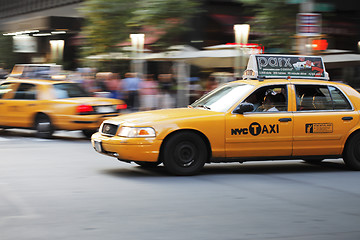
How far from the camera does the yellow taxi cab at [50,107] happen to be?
1478cm

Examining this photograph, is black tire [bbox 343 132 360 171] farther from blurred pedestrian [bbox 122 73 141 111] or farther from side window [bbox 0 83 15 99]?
Result: blurred pedestrian [bbox 122 73 141 111]

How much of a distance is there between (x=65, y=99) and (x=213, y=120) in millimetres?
6604

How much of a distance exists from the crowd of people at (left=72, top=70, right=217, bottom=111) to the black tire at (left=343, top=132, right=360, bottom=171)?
12153mm

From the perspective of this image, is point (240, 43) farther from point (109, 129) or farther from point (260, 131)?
point (109, 129)

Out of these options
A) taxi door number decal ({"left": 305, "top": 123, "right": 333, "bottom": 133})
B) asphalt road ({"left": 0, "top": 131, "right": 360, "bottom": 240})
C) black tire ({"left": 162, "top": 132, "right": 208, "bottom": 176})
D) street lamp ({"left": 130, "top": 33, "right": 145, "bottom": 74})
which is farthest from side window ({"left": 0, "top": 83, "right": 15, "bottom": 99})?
taxi door number decal ({"left": 305, "top": 123, "right": 333, "bottom": 133})

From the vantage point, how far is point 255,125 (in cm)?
941

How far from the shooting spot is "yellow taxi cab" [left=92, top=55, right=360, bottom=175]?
9117 mm

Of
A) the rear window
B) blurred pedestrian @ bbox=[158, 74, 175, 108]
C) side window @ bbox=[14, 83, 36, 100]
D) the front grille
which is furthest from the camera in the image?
blurred pedestrian @ bbox=[158, 74, 175, 108]

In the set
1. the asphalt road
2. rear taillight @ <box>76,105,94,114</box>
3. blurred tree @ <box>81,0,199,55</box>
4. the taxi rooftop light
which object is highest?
blurred tree @ <box>81,0,199,55</box>

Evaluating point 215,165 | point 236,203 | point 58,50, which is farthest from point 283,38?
point 58,50

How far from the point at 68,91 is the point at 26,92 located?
1020 millimetres

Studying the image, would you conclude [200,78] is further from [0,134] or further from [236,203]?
[236,203]

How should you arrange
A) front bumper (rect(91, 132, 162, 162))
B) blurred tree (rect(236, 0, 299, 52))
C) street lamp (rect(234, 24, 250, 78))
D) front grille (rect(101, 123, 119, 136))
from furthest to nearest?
street lamp (rect(234, 24, 250, 78)), blurred tree (rect(236, 0, 299, 52)), front grille (rect(101, 123, 119, 136)), front bumper (rect(91, 132, 162, 162))

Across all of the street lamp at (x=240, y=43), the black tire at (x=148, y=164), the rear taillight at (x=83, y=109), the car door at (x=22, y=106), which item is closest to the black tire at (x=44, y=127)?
the car door at (x=22, y=106)
